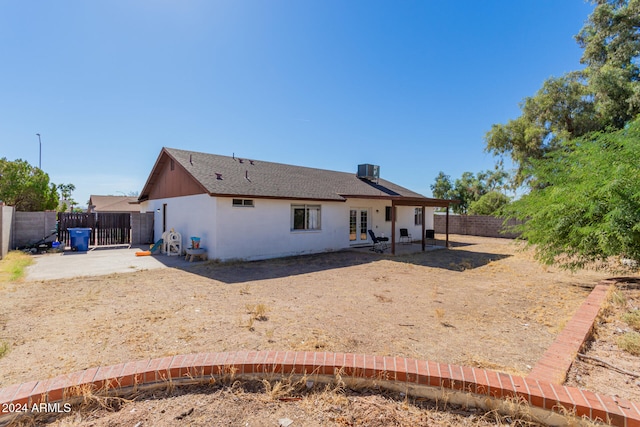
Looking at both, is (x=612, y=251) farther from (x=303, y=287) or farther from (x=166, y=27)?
(x=166, y=27)

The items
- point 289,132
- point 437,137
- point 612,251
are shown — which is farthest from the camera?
point 437,137

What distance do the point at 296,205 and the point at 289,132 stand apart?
26.5ft

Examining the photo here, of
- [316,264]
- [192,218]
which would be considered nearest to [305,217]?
[316,264]

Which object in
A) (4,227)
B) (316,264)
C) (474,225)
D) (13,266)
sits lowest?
(316,264)

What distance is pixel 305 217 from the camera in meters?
13.4

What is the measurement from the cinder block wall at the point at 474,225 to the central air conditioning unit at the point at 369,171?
8.49 m

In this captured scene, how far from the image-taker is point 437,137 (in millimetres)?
22312

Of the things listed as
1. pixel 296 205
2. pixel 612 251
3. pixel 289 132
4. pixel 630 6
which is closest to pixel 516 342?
pixel 612 251

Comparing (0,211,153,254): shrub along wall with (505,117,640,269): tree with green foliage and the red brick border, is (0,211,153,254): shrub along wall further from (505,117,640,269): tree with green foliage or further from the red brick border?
(505,117,640,269): tree with green foliage

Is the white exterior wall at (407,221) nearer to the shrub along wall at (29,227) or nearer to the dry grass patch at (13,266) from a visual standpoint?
the dry grass patch at (13,266)

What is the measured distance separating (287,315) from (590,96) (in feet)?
73.3

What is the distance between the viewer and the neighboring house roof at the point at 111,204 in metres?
32.4

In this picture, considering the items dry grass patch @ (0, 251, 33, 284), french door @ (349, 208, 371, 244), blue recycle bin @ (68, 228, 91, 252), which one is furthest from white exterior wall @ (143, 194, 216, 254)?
french door @ (349, 208, 371, 244)

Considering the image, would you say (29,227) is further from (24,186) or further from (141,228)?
(24,186)
